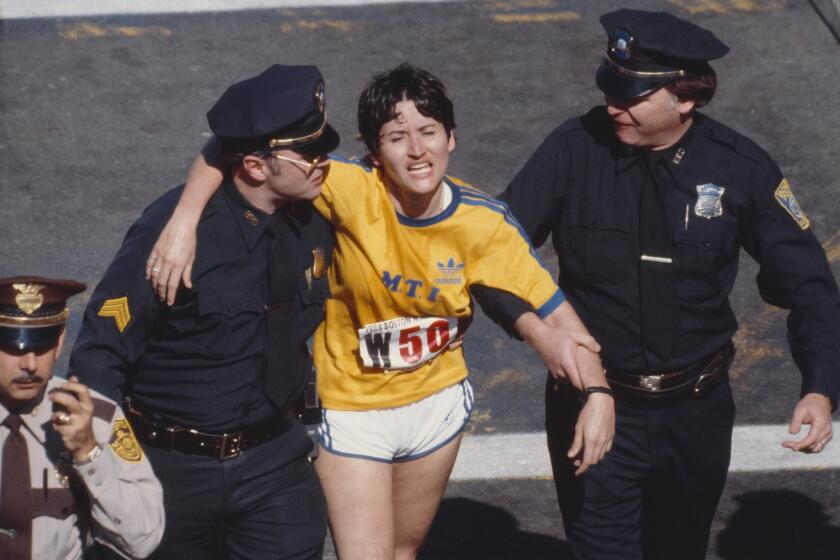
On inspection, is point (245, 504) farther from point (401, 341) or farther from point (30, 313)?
point (30, 313)

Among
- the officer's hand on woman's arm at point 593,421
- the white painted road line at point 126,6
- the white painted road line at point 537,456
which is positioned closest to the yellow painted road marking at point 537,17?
the white painted road line at point 126,6

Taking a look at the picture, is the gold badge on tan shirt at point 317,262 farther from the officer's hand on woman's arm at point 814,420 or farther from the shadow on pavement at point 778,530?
the shadow on pavement at point 778,530

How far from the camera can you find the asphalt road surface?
753 cm

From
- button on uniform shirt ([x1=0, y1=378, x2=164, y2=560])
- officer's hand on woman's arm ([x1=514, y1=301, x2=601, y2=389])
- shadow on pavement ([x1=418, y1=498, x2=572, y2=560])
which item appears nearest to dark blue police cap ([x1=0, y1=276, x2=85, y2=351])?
button on uniform shirt ([x1=0, y1=378, x2=164, y2=560])

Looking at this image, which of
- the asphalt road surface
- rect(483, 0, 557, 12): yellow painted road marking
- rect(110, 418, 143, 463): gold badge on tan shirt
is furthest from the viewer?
rect(483, 0, 557, 12): yellow painted road marking

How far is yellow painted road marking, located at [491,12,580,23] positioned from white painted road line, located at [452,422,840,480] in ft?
19.1

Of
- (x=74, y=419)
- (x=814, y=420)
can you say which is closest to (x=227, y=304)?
(x=74, y=419)

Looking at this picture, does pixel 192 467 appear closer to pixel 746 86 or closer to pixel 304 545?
pixel 304 545

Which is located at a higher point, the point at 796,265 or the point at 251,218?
the point at 251,218

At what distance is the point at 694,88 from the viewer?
582cm

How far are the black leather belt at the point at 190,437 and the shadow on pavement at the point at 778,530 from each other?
280cm

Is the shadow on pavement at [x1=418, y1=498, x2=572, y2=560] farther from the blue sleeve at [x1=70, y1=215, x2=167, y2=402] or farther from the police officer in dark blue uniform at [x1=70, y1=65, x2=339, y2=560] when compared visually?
the blue sleeve at [x1=70, y1=215, x2=167, y2=402]

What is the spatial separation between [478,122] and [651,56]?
18.7 ft

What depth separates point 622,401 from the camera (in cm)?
595
